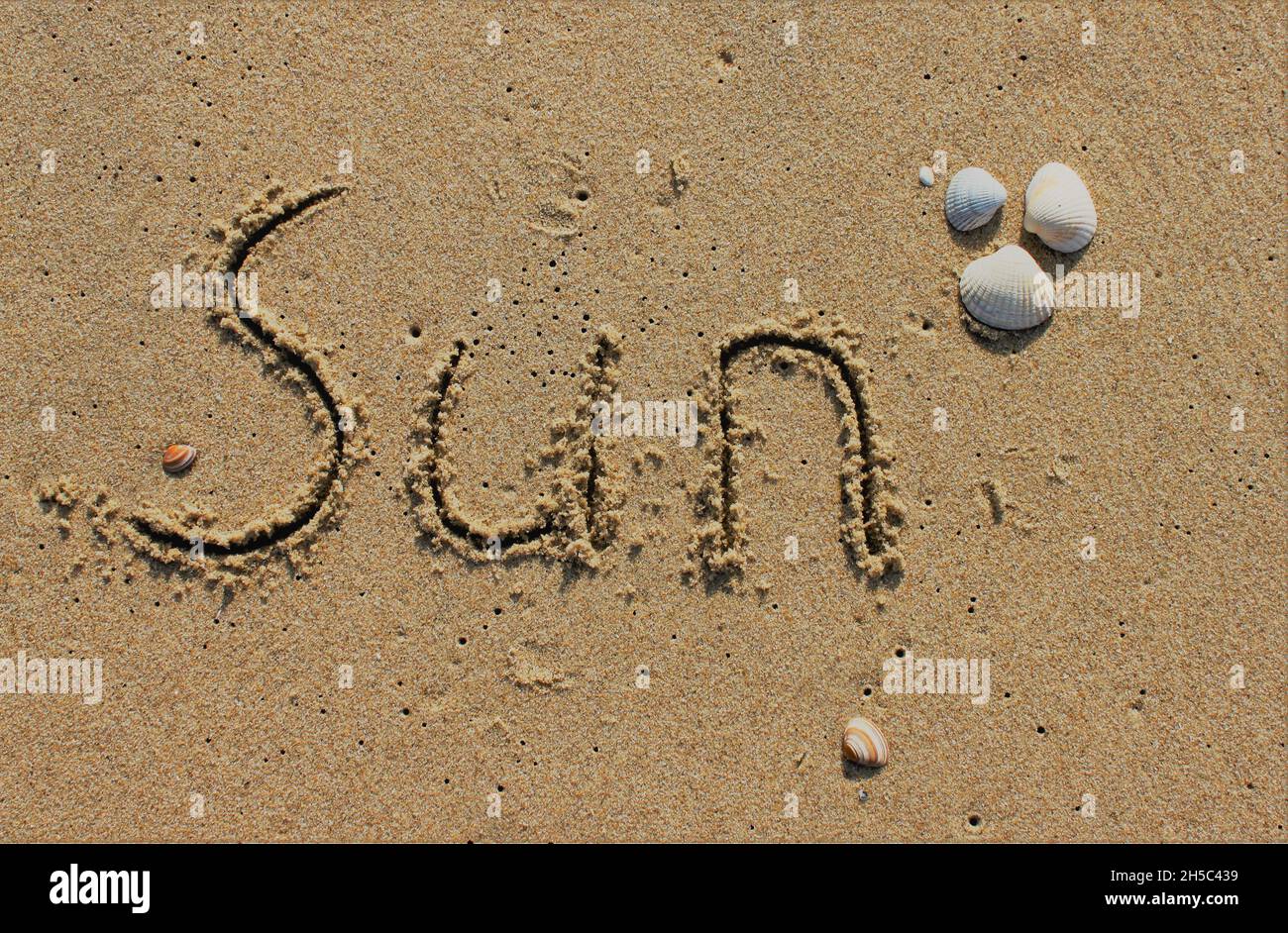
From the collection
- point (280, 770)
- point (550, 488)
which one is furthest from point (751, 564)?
point (280, 770)

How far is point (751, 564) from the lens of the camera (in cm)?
468

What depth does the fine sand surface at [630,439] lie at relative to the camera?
182 inches

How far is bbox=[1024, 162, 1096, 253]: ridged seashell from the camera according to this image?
4.74 metres

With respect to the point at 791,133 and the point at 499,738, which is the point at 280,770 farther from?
the point at 791,133

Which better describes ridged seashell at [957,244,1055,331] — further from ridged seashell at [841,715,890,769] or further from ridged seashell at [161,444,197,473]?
ridged seashell at [161,444,197,473]

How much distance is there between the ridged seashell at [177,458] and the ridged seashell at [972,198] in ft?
14.8

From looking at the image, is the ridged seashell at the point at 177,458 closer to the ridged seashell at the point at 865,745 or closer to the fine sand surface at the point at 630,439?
the fine sand surface at the point at 630,439

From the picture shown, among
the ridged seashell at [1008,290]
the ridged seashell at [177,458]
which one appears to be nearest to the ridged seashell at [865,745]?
the ridged seashell at [1008,290]

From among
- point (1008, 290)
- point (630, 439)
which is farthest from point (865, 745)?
point (1008, 290)

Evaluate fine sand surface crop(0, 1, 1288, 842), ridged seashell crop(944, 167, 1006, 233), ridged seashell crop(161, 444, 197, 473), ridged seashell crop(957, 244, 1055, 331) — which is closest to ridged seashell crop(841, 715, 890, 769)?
fine sand surface crop(0, 1, 1288, 842)

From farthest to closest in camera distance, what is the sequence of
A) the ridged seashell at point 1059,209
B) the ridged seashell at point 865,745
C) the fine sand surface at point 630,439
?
the ridged seashell at point 1059,209
the fine sand surface at point 630,439
the ridged seashell at point 865,745

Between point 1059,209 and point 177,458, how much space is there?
16.8 ft
